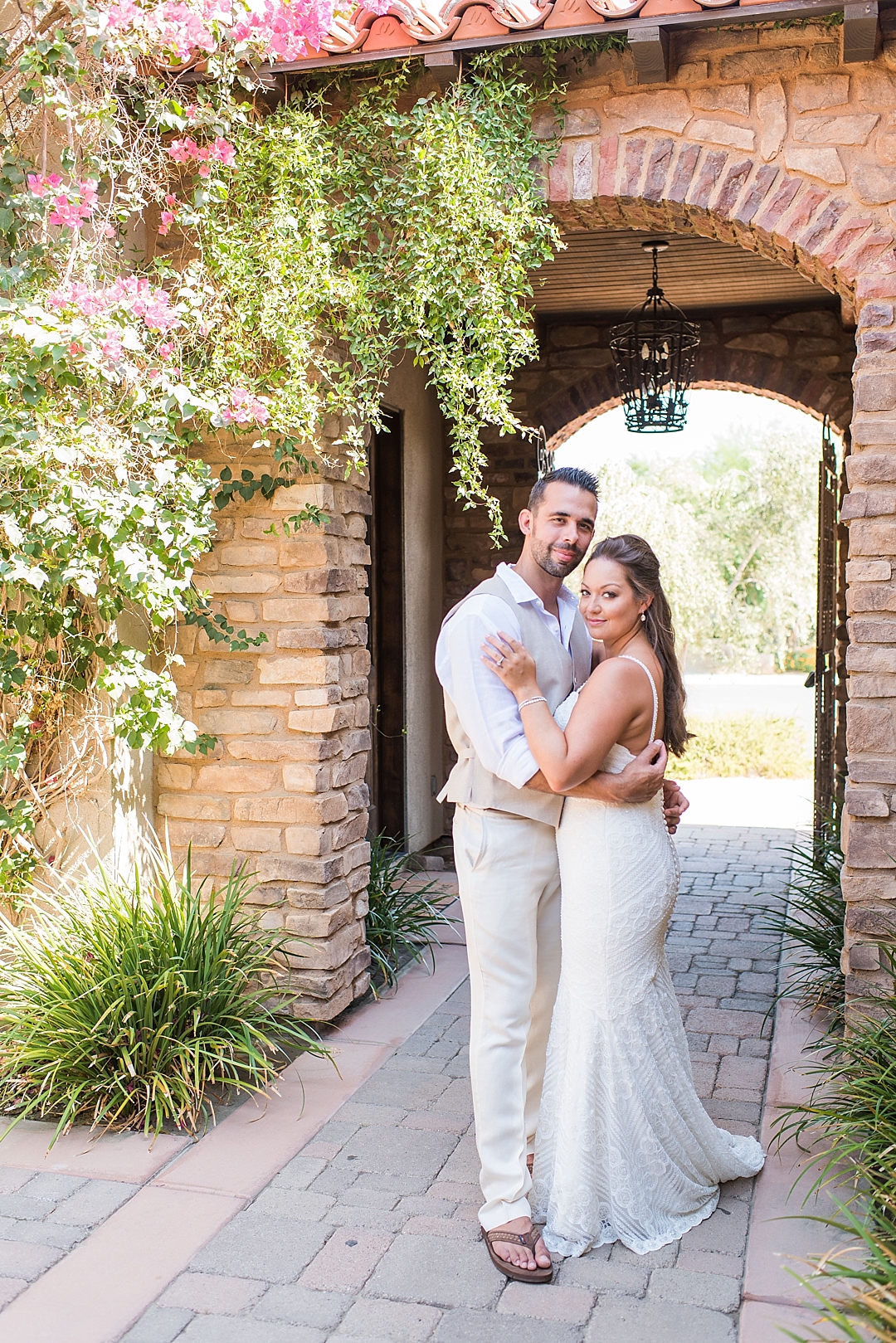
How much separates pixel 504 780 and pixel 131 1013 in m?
1.47

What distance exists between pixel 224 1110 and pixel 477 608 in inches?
72.4

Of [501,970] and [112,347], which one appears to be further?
[112,347]

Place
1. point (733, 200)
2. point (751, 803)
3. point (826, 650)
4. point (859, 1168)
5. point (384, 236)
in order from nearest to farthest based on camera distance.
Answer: point (859, 1168)
point (733, 200)
point (384, 236)
point (826, 650)
point (751, 803)

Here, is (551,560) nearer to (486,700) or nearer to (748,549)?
(486,700)

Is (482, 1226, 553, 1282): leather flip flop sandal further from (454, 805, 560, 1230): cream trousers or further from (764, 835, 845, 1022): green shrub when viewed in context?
(764, 835, 845, 1022): green shrub

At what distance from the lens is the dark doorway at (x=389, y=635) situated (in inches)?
258

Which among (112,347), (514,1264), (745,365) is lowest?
(514,1264)

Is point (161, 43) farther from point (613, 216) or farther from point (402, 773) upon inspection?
point (402, 773)

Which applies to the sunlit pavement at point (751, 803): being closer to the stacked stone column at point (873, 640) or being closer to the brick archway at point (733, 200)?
the stacked stone column at point (873, 640)

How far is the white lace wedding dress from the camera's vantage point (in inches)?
109

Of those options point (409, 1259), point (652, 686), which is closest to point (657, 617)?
point (652, 686)

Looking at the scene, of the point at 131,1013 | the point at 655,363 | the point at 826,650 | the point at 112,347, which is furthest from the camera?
the point at 826,650

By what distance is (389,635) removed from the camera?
661 cm

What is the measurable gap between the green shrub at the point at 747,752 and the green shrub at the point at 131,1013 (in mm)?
7820
